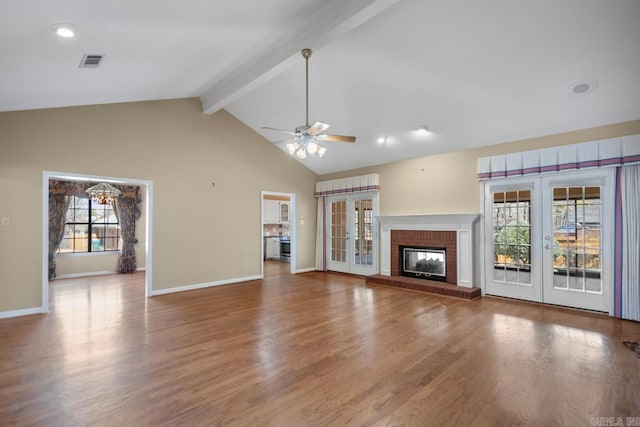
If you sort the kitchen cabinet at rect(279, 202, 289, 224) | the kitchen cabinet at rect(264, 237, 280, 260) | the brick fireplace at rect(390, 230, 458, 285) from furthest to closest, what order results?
1. the kitchen cabinet at rect(279, 202, 289, 224)
2. the kitchen cabinet at rect(264, 237, 280, 260)
3. the brick fireplace at rect(390, 230, 458, 285)

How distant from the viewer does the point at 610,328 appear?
389 centimetres

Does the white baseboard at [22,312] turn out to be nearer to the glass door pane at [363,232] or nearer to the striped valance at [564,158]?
the glass door pane at [363,232]

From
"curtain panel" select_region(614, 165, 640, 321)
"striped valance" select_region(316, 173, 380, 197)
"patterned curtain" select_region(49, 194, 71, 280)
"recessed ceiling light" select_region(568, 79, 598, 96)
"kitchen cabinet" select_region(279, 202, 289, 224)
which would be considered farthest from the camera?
"kitchen cabinet" select_region(279, 202, 289, 224)

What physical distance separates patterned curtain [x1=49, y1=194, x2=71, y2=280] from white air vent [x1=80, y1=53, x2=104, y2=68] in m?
5.47

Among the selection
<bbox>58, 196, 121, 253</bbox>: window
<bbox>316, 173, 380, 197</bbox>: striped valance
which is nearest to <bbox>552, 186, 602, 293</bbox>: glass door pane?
<bbox>316, 173, 380, 197</bbox>: striped valance

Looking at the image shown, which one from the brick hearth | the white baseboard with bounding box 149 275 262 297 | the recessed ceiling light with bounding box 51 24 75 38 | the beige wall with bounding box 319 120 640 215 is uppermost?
the recessed ceiling light with bounding box 51 24 75 38

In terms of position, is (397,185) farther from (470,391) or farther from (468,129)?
(470,391)

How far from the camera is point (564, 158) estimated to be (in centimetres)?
468

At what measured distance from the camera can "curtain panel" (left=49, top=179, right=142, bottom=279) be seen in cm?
738

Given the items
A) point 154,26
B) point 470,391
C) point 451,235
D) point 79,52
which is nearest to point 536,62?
point 451,235

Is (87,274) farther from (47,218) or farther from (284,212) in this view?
(284,212)

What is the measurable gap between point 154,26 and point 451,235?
17.9 feet

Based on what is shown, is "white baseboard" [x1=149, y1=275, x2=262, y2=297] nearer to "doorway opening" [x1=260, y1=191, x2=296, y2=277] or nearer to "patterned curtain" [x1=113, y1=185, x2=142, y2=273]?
"doorway opening" [x1=260, y1=191, x2=296, y2=277]

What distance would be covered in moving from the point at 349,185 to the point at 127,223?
5.95 metres
